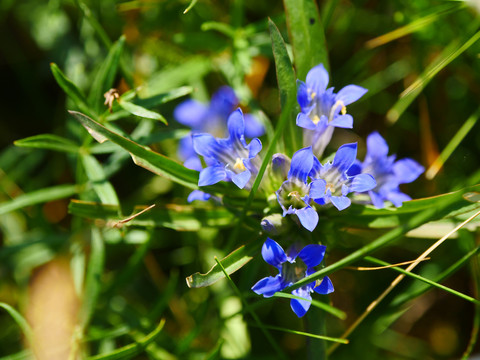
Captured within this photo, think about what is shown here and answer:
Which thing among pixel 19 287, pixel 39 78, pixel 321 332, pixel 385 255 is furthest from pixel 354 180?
pixel 39 78

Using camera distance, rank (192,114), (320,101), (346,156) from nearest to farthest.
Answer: (346,156), (320,101), (192,114)

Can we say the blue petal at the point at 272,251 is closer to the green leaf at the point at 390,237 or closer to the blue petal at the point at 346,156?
the green leaf at the point at 390,237

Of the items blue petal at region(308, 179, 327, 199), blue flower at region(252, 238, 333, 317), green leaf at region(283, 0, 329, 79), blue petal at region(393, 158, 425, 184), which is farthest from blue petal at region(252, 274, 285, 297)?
green leaf at region(283, 0, 329, 79)

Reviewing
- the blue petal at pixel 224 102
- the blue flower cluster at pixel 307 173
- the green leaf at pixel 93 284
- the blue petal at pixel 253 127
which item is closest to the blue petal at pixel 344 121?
the blue flower cluster at pixel 307 173

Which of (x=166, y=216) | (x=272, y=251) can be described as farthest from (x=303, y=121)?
(x=166, y=216)

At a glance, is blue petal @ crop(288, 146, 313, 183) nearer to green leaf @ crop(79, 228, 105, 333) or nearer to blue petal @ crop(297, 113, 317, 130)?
blue petal @ crop(297, 113, 317, 130)

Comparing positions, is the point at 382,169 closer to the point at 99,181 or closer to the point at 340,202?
the point at 340,202

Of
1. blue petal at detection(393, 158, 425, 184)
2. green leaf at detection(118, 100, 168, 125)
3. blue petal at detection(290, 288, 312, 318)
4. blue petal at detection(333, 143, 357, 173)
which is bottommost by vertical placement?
blue petal at detection(290, 288, 312, 318)
